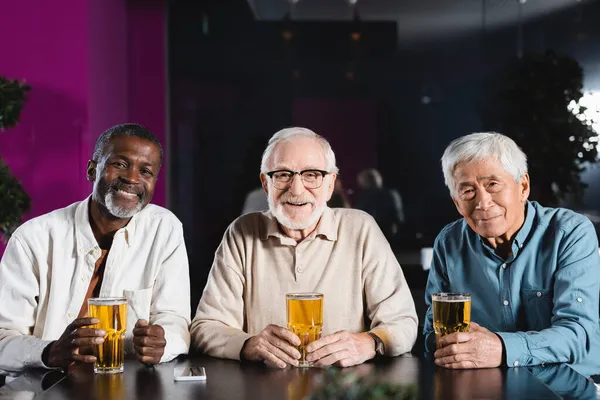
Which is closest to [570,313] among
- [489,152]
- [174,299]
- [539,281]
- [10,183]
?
[539,281]

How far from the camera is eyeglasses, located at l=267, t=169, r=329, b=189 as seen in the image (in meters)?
2.71

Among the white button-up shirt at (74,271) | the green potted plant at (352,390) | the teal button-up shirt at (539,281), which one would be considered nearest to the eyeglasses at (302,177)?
the white button-up shirt at (74,271)

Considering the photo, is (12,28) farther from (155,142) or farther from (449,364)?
(449,364)

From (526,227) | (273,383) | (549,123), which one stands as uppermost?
(549,123)

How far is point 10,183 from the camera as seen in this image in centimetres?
432

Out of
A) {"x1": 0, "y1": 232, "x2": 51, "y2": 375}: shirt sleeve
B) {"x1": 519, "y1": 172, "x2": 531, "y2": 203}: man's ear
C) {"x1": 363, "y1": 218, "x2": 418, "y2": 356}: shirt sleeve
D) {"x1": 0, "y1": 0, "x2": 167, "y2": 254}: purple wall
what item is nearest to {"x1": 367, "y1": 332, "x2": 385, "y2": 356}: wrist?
{"x1": 363, "y1": 218, "x2": 418, "y2": 356}: shirt sleeve

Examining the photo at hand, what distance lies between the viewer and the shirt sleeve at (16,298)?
2459 millimetres

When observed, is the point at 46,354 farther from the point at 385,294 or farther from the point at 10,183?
the point at 10,183

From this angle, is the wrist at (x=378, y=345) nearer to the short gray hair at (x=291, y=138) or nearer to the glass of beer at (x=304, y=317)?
the glass of beer at (x=304, y=317)

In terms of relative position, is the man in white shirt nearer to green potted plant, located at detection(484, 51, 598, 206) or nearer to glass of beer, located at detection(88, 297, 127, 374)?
glass of beer, located at detection(88, 297, 127, 374)

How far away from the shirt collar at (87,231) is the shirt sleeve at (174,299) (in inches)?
5.2

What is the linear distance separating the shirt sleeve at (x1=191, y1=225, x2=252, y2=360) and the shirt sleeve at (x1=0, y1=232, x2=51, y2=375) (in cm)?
48

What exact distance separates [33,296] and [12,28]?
106 inches

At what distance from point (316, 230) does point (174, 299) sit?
50 cm
